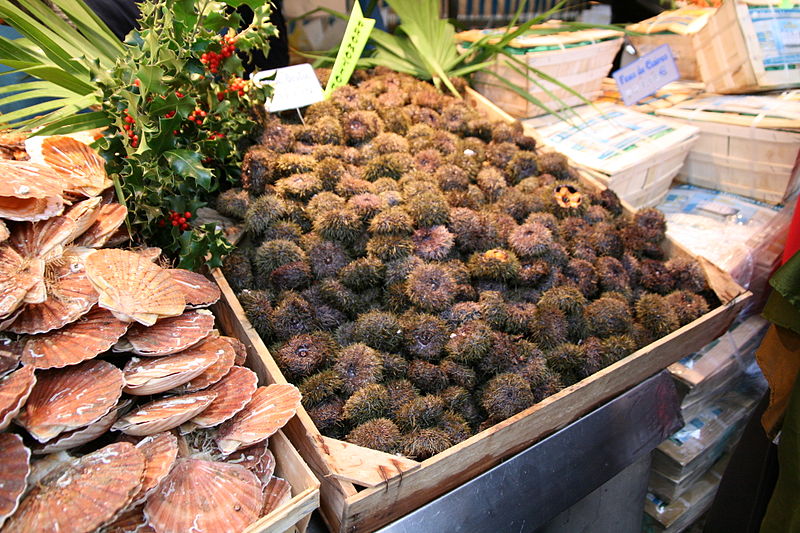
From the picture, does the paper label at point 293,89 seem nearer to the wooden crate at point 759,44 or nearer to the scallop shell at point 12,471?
the scallop shell at point 12,471

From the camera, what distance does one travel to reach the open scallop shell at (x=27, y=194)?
94 cm

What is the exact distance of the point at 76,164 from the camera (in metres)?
1.19

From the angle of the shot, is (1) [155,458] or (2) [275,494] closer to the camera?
(1) [155,458]

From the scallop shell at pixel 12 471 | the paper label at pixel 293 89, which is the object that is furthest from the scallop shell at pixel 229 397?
the paper label at pixel 293 89

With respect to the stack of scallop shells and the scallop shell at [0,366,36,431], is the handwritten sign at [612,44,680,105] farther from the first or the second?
the scallop shell at [0,366,36,431]

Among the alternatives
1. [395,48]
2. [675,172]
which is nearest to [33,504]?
[395,48]

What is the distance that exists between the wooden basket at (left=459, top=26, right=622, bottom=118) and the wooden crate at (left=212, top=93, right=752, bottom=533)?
1.23 m

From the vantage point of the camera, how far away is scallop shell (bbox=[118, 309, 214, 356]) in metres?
0.95

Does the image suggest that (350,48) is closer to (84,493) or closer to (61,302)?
(61,302)

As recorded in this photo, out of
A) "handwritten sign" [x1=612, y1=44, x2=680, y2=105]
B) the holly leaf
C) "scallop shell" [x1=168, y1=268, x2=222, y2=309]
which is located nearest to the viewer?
"scallop shell" [x1=168, y1=268, x2=222, y2=309]

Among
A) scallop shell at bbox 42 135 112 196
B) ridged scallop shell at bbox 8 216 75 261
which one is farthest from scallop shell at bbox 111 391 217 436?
scallop shell at bbox 42 135 112 196

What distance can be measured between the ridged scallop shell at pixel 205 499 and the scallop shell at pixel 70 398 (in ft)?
0.53

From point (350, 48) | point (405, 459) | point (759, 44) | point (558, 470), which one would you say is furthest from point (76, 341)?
point (759, 44)

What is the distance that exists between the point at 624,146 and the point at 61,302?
6.61ft
